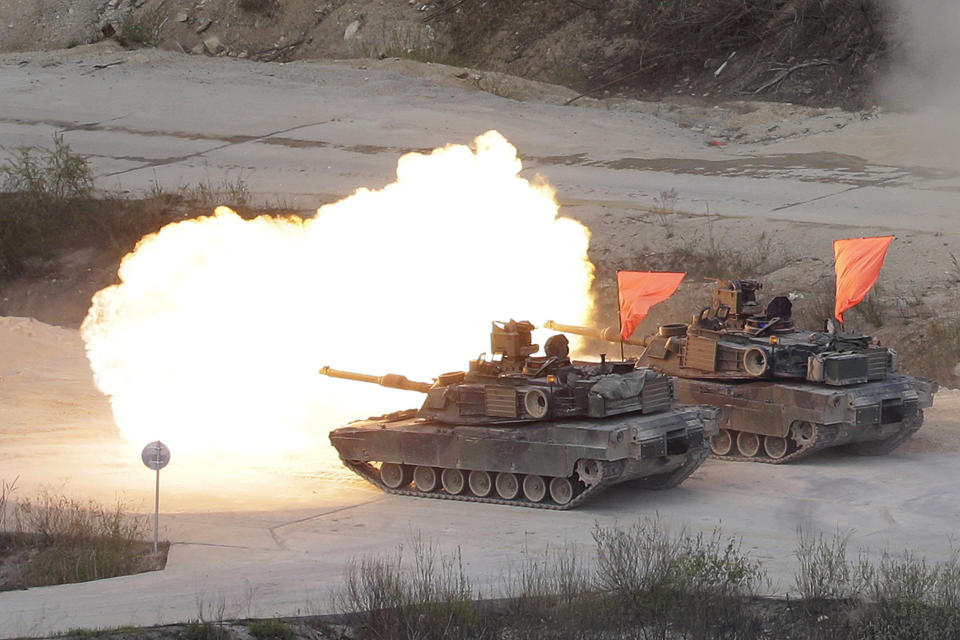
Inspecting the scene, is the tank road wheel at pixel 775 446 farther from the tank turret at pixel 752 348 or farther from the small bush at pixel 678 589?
the small bush at pixel 678 589

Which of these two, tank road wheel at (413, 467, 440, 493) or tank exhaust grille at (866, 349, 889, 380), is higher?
tank exhaust grille at (866, 349, 889, 380)

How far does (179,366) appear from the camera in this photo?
2270 cm

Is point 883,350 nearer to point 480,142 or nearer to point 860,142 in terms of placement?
point 480,142

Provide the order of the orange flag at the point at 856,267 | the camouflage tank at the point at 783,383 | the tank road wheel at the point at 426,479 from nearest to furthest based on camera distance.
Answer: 1. the tank road wheel at the point at 426,479
2. the camouflage tank at the point at 783,383
3. the orange flag at the point at 856,267

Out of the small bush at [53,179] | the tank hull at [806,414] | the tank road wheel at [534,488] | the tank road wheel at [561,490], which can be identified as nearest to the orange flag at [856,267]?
the tank hull at [806,414]

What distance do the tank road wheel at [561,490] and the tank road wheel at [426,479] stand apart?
168 centimetres

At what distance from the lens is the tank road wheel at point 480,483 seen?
1916cm

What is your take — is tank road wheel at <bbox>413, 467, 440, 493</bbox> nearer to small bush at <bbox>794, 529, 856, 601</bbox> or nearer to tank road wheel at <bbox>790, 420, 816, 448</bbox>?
tank road wheel at <bbox>790, 420, 816, 448</bbox>

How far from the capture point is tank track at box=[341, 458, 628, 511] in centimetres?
1825

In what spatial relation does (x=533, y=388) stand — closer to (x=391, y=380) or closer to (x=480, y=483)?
(x=480, y=483)

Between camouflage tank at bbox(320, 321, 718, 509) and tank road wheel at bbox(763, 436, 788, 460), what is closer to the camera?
camouflage tank at bbox(320, 321, 718, 509)

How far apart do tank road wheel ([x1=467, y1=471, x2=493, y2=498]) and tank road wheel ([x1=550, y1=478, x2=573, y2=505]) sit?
0.85m

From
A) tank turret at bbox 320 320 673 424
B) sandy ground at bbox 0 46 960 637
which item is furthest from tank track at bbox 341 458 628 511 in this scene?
tank turret at bbox 320 320 673 424

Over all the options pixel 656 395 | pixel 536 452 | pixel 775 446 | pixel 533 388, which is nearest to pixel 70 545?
pixel 536 452
